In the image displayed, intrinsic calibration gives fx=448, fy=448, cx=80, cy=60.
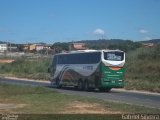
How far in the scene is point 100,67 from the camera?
118 feet

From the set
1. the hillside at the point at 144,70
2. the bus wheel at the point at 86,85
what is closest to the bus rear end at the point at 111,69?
the bus wheel at the point at 86,85

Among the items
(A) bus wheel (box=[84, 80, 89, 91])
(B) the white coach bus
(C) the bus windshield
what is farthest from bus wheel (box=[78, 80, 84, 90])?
(C) the bus windshield

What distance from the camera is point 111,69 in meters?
36.5

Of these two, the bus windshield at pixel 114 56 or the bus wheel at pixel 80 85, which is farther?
the bus wheel at pixel 80 85

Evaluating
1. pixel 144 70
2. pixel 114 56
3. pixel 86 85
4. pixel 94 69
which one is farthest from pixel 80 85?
pixel 144 70

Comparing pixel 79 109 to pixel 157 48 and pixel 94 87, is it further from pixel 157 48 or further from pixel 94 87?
pixel 157 48

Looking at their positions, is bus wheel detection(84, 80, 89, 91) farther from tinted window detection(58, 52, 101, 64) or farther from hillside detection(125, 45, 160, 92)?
hillside detection(125, 45, 160, 92)

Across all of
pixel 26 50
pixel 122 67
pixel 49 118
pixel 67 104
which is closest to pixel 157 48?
pixel 122 67

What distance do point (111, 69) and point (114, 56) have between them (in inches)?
42.8

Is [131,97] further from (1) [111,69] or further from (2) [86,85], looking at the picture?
(2) [86,85]

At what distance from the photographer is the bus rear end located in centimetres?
A: 3606

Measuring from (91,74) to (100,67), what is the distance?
5.43 feet

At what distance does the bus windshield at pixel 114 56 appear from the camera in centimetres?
3616

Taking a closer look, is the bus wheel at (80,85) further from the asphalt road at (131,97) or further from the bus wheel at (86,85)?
the asphalt road at (131,97)
